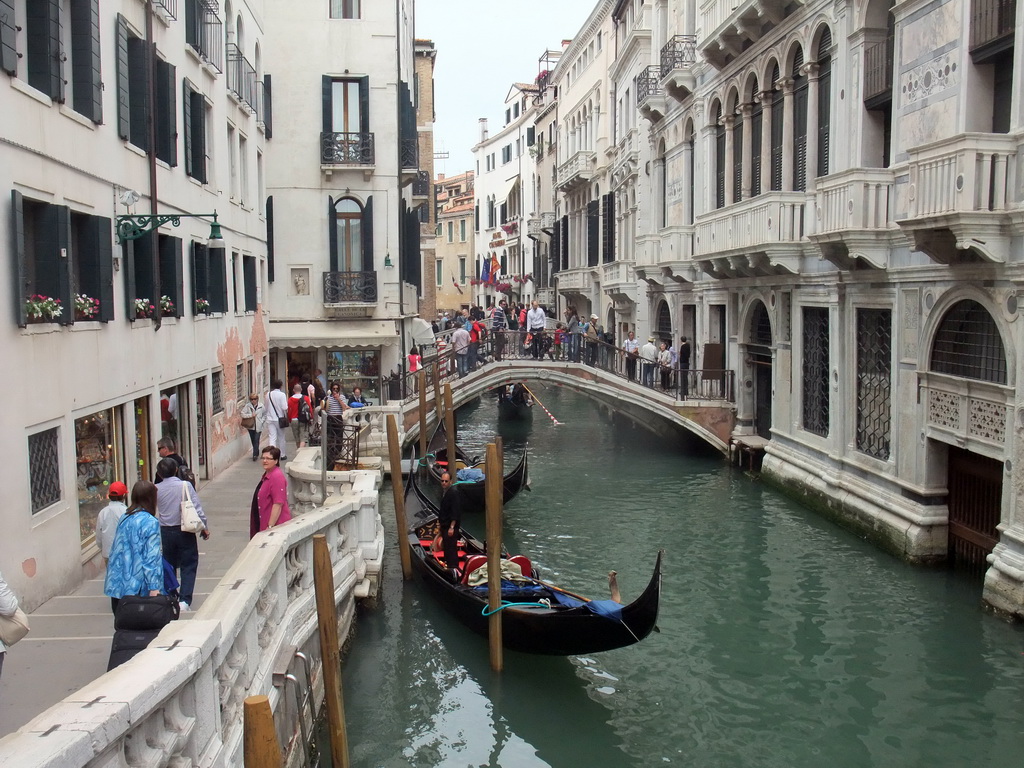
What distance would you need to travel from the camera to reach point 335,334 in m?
20.4

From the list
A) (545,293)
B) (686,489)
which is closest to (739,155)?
(686,489)

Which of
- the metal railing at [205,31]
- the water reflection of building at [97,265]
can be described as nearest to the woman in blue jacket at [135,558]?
the water reflection of building at [97,265]

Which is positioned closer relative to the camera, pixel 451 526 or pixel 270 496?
pixel 270 496

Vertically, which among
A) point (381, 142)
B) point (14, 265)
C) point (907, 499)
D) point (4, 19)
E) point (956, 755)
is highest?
point (381, 142)

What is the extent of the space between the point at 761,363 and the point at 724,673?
9039 millimetres

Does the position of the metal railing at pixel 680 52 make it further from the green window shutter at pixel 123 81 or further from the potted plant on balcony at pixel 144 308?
the potted plant on balcony at pixel 144 308

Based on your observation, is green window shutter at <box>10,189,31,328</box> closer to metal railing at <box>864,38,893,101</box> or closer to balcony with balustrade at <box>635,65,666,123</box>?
metal railing at <box>864,38,893,101</box>

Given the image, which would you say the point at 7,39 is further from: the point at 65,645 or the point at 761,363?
the point at 761,363

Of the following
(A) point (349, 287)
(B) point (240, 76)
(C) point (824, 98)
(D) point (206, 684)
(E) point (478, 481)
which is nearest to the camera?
(D) point (206, 684)

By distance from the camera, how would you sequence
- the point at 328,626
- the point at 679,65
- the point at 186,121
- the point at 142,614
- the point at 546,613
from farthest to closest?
the point at 679,65
the point at 186,121
the point at 546,613
the point at 328,626
the point at 142,614

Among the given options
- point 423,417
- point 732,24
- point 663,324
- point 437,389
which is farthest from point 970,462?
point 663,324

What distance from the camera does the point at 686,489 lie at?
16344 mm

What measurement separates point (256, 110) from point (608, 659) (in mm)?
12491

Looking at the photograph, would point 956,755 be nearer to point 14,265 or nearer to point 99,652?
point 99,652
